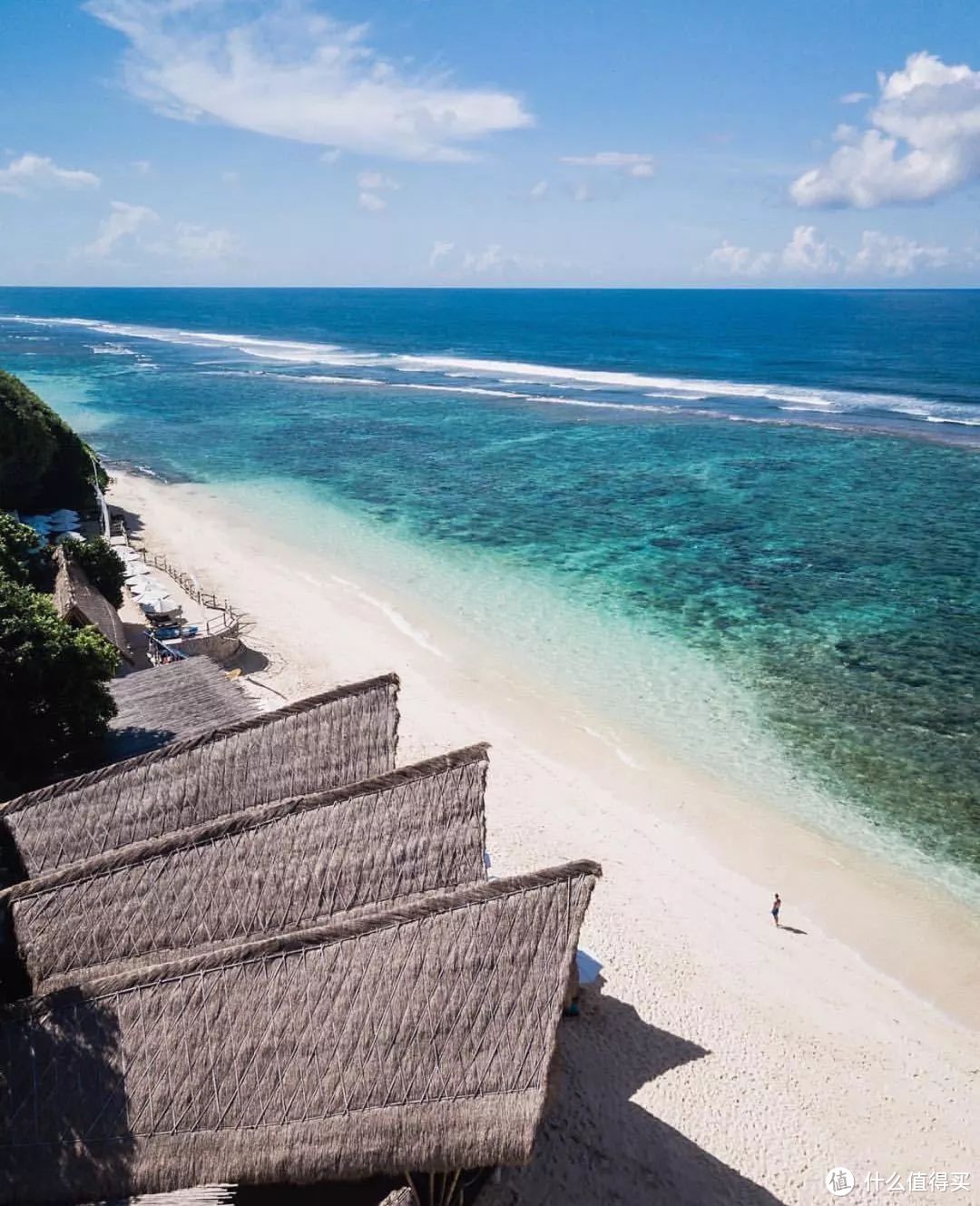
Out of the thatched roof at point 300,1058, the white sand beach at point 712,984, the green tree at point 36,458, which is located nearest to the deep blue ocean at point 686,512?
the white sand beach at point 712,984

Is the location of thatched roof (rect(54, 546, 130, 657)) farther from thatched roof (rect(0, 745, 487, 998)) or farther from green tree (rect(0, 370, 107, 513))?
thatched roof (rect(0, 745, 487, 998))

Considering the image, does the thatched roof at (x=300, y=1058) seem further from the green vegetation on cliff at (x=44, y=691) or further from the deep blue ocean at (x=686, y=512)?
the deep blue ocean at (x=686, y=512)

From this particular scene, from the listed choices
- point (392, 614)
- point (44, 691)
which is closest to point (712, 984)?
point (44, 691)

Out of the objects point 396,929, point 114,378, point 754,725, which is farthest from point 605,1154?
point 114,378

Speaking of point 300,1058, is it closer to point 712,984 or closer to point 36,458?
point 712,984

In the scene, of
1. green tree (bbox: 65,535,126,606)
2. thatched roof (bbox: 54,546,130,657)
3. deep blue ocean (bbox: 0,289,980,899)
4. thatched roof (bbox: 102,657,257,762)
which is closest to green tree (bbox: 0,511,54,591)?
thatched roof (bbox: 54,546,130,657)

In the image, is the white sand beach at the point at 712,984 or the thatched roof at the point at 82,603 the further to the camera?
the thatched roof at the point at 82,603
